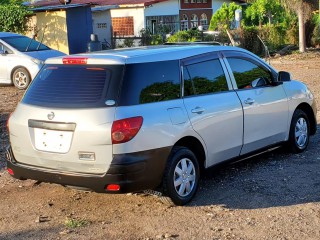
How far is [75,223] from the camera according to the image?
5.62 metres

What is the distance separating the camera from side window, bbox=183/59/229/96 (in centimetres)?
633

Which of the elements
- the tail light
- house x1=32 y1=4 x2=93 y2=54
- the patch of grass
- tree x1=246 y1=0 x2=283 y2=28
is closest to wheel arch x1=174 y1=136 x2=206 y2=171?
the tail light

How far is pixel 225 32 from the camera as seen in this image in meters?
27.0

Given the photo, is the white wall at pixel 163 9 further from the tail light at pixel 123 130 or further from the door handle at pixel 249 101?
the tail light at pixel 123 130

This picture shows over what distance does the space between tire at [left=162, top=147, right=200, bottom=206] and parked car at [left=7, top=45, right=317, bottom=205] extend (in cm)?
1

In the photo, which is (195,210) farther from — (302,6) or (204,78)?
(302,6)

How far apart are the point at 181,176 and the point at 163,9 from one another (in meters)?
37.5

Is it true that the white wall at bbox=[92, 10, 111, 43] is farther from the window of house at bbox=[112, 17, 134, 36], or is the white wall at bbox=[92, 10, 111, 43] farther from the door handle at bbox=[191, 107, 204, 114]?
the door handle at bbox=[191, 107, 204, 114]

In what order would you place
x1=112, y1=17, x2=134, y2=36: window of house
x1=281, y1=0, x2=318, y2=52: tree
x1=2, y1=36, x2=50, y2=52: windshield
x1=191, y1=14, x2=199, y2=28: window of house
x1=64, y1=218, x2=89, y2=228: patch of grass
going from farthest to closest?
x1=191, y1=14, x2=199, y2=28: window of house → x1=112, y1=17, x2=134, y2=36: window of house → x1=281, y1=0, x2=318, y2=52: tree → x1=2, y1=36, x2=50, y2=52: windshield → x1=64, y1=218, x2=89, y2=228: patch of grass

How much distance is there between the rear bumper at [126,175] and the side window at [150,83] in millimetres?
526

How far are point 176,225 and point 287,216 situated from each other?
43.1 inches

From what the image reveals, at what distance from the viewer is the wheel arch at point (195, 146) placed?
A: 20.1 ft

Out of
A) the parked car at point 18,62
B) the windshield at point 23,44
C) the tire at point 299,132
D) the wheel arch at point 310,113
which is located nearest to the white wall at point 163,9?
the windshield at point 23,44

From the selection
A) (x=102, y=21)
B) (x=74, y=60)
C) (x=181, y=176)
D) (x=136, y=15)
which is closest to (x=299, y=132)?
(x=181, y=176)
